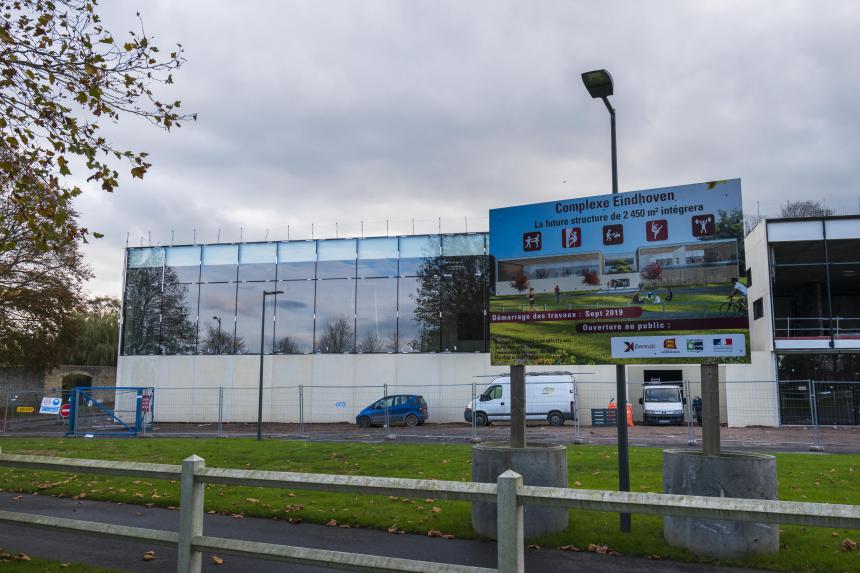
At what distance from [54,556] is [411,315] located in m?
31.1

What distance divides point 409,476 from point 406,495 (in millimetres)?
8642

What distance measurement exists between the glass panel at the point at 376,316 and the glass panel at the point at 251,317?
203 inches

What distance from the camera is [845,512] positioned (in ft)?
10.6

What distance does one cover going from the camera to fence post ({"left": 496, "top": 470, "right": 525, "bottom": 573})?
390 cm

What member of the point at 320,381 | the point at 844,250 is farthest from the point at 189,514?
the point at 844,250

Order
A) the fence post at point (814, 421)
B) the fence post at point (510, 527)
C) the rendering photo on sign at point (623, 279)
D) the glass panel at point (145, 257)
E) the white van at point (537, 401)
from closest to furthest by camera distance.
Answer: the fence post at point (510, 527), the rendering photo on sign at point (623, 279), the fence post at point (814, 421), the white van at point (537, 401), the glass panel at point (145, 257)

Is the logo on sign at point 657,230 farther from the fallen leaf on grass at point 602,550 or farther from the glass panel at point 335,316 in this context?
the glass panel at point 335,316

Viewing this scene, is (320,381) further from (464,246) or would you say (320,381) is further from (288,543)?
(288,543)

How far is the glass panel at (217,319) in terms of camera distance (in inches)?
1569

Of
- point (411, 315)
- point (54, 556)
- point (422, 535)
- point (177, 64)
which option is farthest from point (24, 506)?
point (411, 315)

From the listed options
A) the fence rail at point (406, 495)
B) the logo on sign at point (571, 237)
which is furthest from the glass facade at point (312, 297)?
the fence rail at point (406, 495)

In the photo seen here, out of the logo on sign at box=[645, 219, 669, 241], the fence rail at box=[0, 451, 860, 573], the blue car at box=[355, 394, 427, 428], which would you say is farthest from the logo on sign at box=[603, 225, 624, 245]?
the blue car at box=[355, 394, 427, 428]

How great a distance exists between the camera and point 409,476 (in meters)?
12.6

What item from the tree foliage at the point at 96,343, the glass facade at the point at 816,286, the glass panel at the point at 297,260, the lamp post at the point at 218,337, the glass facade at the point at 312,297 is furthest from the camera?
the tree foliage at the point at 96,343
